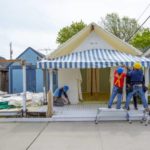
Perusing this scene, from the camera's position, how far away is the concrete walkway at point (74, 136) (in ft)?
31.3

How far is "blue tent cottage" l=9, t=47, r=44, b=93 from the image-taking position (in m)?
31.2

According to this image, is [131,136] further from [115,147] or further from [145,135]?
[115,147]

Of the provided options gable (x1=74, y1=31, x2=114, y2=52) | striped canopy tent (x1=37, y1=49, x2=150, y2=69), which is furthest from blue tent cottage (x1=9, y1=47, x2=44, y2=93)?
striped canopy tent (x1=37, y1=49, x2=150, y2=69)

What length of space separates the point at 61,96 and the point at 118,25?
151 ft

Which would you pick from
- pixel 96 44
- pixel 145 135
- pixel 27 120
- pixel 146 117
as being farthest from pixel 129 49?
pixel 145 135

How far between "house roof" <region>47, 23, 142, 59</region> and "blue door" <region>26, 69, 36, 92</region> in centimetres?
1336

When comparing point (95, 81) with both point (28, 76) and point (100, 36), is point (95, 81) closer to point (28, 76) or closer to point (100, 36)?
point (100, 36)

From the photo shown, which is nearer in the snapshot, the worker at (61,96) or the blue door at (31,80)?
the worker at (61,96)

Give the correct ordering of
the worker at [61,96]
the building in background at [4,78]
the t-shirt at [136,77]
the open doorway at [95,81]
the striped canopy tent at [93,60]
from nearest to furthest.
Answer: the t-shirt at [136,77] < the striped canopy tent at [93,60] < the worker at [61,96] < the open doorway at [95,81] < the building in background at [4,78]

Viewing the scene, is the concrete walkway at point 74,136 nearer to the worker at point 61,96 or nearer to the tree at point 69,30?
the worker at point 61,96

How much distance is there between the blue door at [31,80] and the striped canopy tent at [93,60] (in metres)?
13.6

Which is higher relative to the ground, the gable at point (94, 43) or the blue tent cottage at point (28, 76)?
the gable at point (94, 43)

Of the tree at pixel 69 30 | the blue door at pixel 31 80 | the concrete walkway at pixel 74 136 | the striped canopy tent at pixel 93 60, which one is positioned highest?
the tree at pixel 69 30

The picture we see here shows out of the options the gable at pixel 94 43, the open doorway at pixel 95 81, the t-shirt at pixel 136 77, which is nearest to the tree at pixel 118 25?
the open doorway at pixel 95 81
